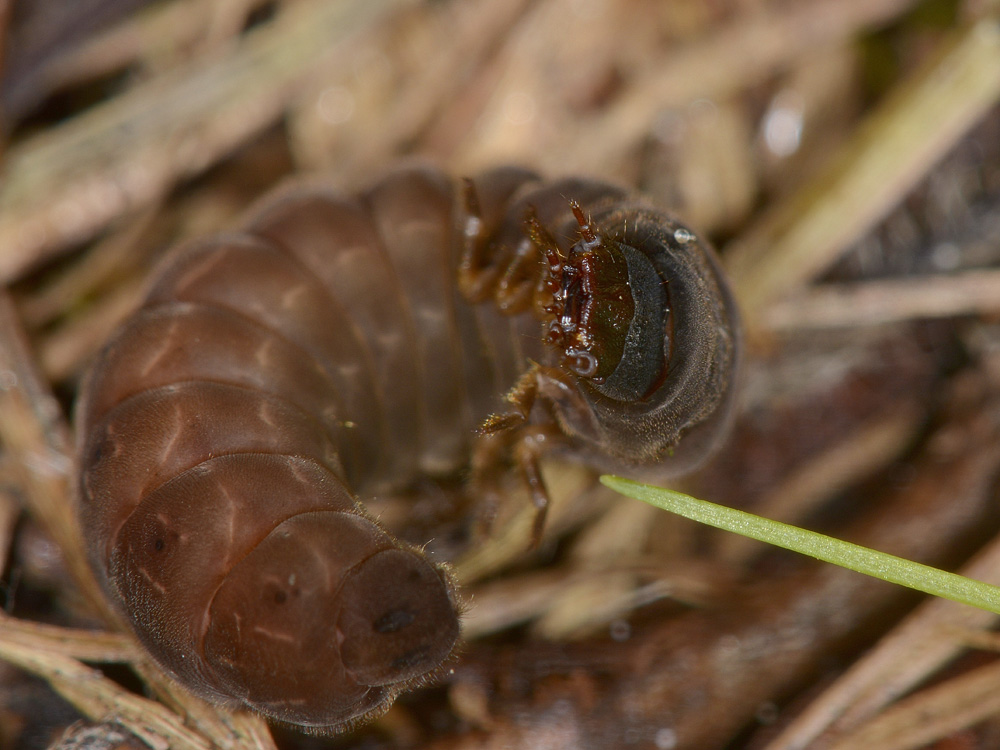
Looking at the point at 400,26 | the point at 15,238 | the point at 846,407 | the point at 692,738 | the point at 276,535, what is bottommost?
the point at 692,738

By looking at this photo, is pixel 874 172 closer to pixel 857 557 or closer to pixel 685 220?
pixel 685 220

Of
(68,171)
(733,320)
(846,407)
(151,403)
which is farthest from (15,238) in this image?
(846,407)

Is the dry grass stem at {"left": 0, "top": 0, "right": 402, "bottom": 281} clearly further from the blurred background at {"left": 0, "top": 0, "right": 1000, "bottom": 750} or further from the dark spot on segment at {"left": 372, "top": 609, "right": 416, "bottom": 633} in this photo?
the dark spot on segment at {"left": 372, "top": 609, "right": 416, "bottom": 633}

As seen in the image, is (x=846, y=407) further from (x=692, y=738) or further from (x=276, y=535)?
(x=276, y=535)

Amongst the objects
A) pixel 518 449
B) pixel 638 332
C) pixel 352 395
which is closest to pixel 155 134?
pixel 352 395

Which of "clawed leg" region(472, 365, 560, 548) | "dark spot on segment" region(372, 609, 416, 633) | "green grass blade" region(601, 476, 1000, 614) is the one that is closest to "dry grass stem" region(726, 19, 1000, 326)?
"clawed leg" region(472, 365, 560, 548)

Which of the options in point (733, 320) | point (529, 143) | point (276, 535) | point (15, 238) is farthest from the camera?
point (529, 143)

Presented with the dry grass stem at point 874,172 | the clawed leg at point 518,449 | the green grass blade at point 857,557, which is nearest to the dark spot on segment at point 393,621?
the clawed leg at point 518,449
